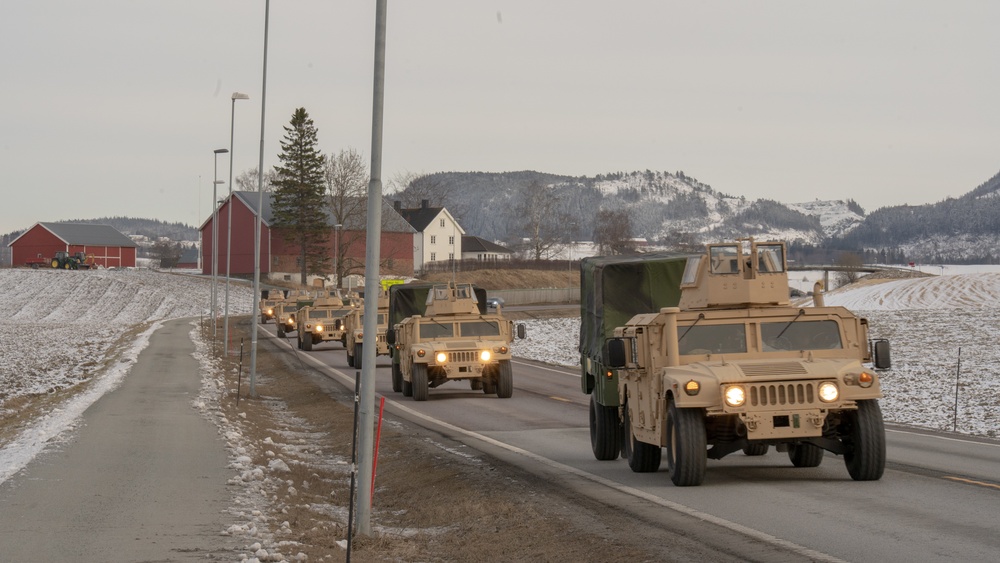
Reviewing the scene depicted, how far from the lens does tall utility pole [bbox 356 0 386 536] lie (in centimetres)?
1140

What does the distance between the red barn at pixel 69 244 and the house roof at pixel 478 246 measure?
4212cm

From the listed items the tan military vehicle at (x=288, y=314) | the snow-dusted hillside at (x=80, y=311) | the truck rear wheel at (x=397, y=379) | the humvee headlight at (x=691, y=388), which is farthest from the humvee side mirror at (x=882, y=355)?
the tan military vehicle at (x=288, y=314)

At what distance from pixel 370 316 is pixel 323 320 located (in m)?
43.2

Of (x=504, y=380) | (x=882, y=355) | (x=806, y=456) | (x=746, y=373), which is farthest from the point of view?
(x=504, y=380)

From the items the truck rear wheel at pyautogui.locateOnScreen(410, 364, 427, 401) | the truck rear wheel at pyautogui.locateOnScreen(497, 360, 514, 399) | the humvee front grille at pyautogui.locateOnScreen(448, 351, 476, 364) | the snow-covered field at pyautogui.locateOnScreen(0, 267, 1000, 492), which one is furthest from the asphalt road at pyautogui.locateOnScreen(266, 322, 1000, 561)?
the snow-covered field at pyautogui.locateOnScreen(0, 267, 1000, 492)

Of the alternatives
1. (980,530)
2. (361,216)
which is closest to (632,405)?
(980,530)

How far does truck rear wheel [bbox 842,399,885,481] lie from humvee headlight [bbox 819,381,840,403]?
408 millimetres

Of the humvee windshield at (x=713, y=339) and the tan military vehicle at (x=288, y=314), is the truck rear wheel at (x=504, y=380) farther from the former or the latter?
the tan military vehicle at (x=288, y=314)

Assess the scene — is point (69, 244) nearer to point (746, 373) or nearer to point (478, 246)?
point (478, 246)

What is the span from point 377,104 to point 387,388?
2248cm

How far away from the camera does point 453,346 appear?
1137 inches

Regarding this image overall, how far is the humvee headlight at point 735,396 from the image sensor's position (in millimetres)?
12375

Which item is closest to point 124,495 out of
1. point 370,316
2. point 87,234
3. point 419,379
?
point 370,316

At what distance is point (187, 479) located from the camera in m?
15.4
